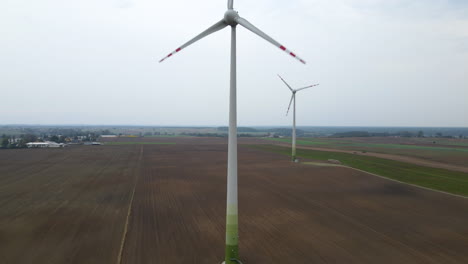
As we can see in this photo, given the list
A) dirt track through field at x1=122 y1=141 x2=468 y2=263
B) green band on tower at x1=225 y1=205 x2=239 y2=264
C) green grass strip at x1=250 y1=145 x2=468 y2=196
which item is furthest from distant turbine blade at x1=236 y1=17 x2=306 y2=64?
green grass strip at x1=250 y1=145 x2=468 y2=196

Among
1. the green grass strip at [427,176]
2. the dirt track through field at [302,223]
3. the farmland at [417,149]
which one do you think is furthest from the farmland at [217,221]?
the farmland at [417,149]

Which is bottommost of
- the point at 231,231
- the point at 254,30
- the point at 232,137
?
the point at 231,231

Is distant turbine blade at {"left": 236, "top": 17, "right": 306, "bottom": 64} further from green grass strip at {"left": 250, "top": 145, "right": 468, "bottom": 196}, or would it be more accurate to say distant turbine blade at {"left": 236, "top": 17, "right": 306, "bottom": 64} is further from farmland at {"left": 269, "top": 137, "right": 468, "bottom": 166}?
farmland at {"left": 269, "top": 137, "right": 468, "bottom": 166}

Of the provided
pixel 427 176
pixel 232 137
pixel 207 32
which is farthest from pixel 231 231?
pixel 427 176

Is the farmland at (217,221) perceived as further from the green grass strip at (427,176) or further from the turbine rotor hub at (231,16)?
the turbine rotor hub at (231,16)

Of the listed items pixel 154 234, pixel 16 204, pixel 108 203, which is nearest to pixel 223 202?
pixel 154 234

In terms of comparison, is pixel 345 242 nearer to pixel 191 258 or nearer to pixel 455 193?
pixel 191 258

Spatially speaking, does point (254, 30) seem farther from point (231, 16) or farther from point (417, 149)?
point (417, 149)
